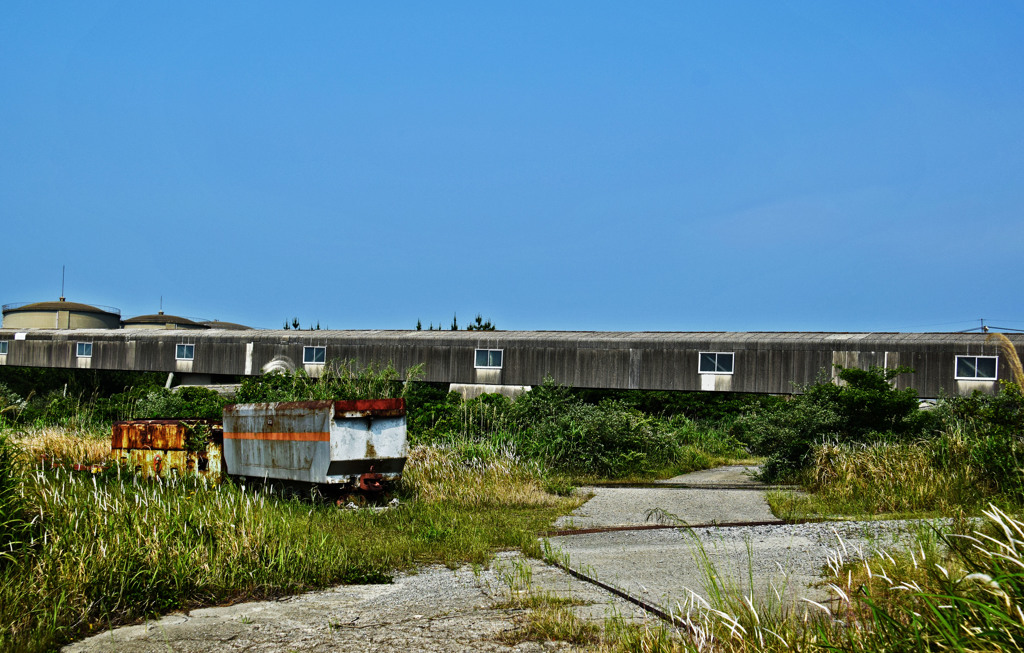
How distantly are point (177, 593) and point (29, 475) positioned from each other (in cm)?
285

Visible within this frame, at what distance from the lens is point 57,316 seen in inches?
2206

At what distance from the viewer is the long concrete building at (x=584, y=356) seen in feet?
84.7

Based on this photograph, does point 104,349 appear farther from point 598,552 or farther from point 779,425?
point 598,552

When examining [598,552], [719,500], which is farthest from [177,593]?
[719,500]

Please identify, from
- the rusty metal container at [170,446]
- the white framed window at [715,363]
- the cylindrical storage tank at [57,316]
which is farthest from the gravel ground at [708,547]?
the cylindrical storage tank at [57,316]

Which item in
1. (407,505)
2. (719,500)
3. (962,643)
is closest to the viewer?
(962,643)

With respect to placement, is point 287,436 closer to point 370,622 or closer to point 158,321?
point 370,622

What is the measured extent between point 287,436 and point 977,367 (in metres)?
21.6

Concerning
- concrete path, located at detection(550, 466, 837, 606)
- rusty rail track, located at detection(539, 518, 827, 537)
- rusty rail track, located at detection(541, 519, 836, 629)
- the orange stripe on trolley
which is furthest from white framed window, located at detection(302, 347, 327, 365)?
rusty rail track, located at detection(541, 519, 836, 629)

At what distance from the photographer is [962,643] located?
10.8 ft

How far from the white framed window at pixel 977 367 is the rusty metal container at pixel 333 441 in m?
20.2

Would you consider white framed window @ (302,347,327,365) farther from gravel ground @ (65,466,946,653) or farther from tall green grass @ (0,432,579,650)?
gravel ground @ (65,466,946,653)

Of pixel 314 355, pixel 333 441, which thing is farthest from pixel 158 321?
pixel 333 441

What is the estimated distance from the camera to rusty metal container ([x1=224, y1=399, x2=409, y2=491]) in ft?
36.4
